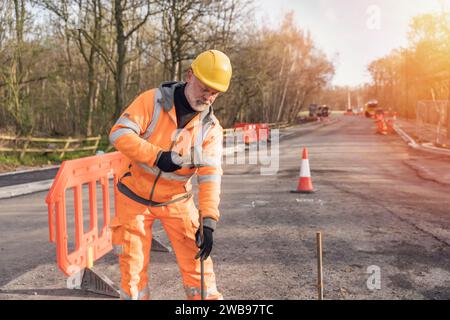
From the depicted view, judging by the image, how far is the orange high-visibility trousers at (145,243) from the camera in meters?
3.15

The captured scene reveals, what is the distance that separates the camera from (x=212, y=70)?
3.01 metres

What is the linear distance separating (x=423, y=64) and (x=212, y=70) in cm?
4346

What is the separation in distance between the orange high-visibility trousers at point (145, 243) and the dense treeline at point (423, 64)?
1030 inches

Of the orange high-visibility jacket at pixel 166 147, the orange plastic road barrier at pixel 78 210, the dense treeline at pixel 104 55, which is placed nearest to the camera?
the orange high-visibility jacket at pixel 166 147

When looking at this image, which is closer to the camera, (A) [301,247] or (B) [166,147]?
(B) [166,147]

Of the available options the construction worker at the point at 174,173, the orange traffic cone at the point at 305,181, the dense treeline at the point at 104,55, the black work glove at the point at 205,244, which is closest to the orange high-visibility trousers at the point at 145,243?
the construction worker at the point at 174,173

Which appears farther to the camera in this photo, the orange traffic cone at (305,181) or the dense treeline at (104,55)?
the dense treeline at (104,55)

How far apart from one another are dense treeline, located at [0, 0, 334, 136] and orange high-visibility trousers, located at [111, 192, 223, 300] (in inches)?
722

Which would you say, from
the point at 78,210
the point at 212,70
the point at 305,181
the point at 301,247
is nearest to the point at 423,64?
the point at 305,181

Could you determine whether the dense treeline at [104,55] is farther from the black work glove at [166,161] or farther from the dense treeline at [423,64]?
the black work glove at [166,161]

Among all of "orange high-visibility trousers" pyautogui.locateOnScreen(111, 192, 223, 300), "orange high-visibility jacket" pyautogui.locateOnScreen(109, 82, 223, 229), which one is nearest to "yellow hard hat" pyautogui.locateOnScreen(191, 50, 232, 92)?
"orange high-visibility jacket" pyautogui.locateOnScreen(109, 82, 223, 229)

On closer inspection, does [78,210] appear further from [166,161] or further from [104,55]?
[104,55]

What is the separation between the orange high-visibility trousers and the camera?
3148 mm

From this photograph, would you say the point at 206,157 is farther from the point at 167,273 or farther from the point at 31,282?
the point at 31,282
